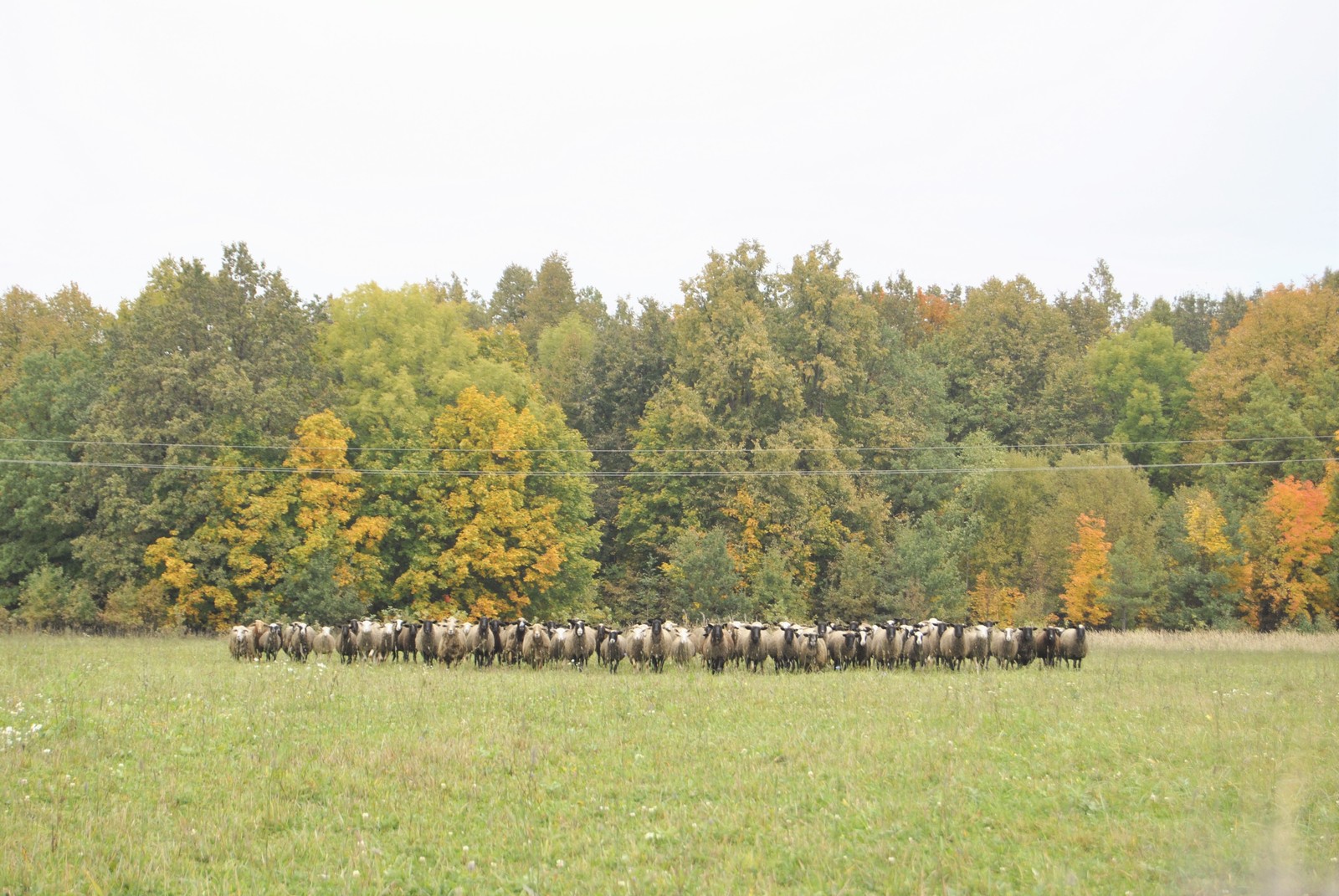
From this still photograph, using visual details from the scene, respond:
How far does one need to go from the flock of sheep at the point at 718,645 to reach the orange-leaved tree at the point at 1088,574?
2648 centimetres

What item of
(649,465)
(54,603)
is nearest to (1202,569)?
(649,465)

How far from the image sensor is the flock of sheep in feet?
76.4

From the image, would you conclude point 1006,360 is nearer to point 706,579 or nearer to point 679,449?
point 679,449

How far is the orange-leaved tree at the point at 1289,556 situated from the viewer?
4556 centimetres

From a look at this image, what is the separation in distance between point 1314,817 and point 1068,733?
3.71m

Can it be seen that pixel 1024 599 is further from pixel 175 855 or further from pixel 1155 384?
pixel 175 855

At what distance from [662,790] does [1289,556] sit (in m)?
43.1

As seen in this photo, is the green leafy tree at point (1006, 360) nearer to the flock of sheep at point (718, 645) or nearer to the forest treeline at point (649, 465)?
the forest treeline at point (649, 465)

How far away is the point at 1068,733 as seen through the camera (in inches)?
538

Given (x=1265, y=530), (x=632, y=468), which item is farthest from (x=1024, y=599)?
(x=632, y=468)

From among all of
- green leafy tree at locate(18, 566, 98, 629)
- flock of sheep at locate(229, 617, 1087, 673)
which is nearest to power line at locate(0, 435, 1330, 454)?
green leafy tree at locate(18, 566, 98, 629)

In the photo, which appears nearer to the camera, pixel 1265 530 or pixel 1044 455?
pixel 1265 530

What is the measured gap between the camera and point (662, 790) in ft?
38.1

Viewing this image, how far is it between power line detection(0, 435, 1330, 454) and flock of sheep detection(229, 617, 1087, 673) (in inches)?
635
